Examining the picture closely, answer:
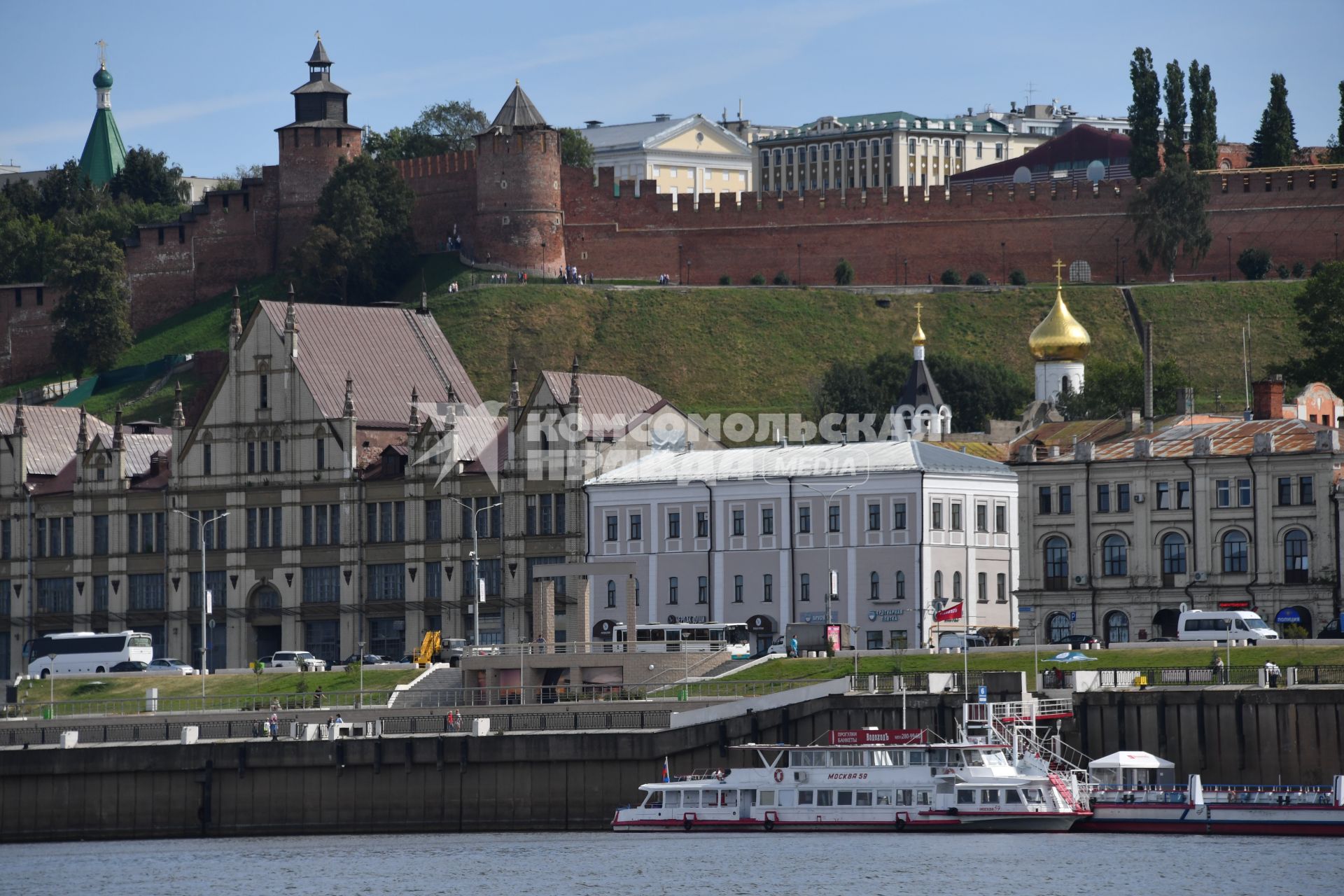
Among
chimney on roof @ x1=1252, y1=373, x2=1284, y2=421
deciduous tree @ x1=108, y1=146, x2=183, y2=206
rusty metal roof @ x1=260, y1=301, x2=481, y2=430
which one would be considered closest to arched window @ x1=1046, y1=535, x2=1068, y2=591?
chimney on roof @ x1=1252, y1=373, x2=1284, y2=421

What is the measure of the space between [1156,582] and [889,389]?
48.9 metres

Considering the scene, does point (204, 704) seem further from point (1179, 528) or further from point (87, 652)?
point (1179, 528)

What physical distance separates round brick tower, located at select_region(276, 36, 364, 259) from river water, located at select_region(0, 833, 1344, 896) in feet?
300

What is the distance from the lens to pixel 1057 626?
98125 millimetres

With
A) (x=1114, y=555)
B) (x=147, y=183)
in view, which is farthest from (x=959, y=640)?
(x=147, y=183)

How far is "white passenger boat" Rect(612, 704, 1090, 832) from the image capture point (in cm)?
7319

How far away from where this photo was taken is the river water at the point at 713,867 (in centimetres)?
6438

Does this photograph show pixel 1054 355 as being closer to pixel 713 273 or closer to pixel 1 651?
pixel 713 273

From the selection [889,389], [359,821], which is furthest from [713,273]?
[359,821]

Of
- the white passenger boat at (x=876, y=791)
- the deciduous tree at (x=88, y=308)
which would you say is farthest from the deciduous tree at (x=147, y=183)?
the white passenger boat at (x=876, y=791)

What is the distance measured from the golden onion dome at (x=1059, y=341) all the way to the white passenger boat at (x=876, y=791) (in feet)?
227

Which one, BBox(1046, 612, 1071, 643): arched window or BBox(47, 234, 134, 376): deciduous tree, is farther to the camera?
BBox(47, 234, 134, 376): deciduous tree

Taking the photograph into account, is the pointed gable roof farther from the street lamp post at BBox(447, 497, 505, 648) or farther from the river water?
the river water

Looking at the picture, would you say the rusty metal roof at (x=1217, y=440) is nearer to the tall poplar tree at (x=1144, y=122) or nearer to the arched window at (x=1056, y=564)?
the arched window at (x=1056, y=564)
